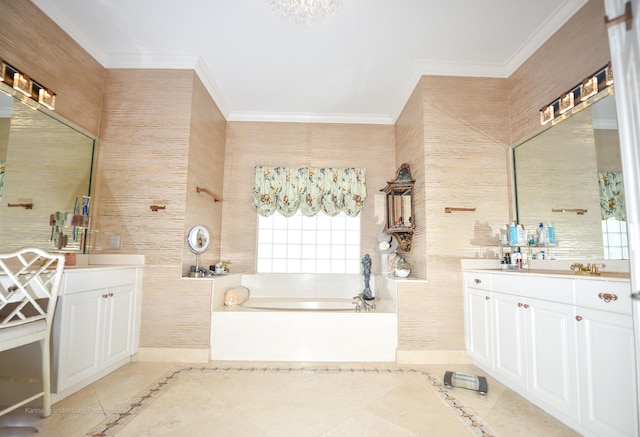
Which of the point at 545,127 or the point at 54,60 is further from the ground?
the point at 54,60

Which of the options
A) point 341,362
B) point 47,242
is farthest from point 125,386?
point 341,362

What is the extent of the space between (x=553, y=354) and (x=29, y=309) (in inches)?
127

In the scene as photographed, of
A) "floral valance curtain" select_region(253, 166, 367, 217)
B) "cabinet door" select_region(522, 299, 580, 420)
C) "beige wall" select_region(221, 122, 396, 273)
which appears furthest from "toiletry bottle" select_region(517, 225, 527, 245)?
"floral valance curtain" select_region(253, 166, 367, 217)

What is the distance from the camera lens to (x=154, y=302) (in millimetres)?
3062

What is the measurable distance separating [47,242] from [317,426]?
248cm

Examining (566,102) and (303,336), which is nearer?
(566,102)

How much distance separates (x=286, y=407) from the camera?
2.15 metres

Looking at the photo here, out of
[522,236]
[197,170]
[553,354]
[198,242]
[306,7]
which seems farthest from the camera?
[197,170]

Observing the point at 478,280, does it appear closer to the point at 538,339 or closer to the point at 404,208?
the point at 538,339

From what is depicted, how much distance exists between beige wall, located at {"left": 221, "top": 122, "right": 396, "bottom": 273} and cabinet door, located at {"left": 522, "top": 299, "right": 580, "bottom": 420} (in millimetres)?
2325

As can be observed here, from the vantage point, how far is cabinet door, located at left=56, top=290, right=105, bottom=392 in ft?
7.04

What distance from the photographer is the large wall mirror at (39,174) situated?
2307 millimetres

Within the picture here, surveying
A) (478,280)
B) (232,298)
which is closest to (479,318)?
(478,280)

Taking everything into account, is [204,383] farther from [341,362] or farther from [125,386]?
[341,362]
